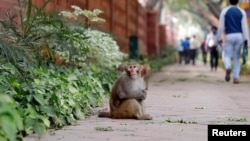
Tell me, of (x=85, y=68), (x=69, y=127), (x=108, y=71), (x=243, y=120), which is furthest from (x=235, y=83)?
(x=69, y=127)

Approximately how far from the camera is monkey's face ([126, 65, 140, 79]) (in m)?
6.50

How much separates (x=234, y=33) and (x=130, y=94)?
682cm

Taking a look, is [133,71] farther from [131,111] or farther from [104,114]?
[104,114]

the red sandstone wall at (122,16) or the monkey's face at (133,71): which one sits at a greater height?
the red sandstone wall at (122,16)

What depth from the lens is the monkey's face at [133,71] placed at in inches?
256

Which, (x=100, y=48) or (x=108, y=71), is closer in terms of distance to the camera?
(x=100, y=48)

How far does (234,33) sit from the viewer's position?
12898 millimetres

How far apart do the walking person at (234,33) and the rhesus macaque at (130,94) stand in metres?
6.55

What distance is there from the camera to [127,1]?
20.7 metres

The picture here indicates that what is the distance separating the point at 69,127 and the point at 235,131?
1.78 m

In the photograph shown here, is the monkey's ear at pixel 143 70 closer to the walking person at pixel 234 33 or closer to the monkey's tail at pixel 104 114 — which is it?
the monkey's tail at pixel 104 114

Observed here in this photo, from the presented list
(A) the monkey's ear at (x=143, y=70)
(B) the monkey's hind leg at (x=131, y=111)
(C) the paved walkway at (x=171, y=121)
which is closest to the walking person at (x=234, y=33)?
(C) the paved walkway at (x=171, y=121)

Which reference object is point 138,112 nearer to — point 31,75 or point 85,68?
point 31,75

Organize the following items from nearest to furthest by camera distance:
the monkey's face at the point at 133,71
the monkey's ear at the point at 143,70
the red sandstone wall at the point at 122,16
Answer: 1. the monkey's face at the point at 133,71
2. the monkey's ear at the point at 143,70
3. the red sandstone wall at the point at 122,16
